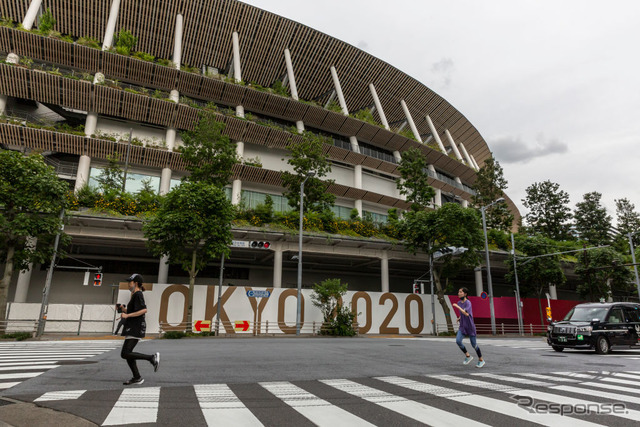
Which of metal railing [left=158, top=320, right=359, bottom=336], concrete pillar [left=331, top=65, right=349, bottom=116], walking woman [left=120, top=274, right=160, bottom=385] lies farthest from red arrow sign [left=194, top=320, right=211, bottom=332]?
concrete pillar [left=331, top=65, right=349, bottom=116]

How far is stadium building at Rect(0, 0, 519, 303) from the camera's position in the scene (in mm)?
29094

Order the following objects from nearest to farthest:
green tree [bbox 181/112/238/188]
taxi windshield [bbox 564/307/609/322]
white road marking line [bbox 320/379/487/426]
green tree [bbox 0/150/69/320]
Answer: white road marking line [bbox 320/379/487/426], taxi windshield [bbox 564/307/609/322], green tree [bbox 0/150/69/320], green tree [bbox 181/112/238/188]

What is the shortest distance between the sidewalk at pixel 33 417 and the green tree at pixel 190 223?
56.6ft

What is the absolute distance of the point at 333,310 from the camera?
24750 mm

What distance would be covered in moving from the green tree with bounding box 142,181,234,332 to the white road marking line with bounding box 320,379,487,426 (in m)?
17.0

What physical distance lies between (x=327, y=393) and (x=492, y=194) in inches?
1814

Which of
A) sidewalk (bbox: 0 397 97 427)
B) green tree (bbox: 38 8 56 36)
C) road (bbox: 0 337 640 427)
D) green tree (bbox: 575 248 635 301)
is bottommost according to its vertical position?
road (bbox: 0 337 640 427)

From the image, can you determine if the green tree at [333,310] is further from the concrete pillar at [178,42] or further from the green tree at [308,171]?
the concrete pillar at [178,42]

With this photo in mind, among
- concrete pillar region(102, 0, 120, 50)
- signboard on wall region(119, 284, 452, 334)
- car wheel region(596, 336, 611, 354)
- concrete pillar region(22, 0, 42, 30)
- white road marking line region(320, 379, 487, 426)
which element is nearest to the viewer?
white road marking line region(320, 379, 487, 426)

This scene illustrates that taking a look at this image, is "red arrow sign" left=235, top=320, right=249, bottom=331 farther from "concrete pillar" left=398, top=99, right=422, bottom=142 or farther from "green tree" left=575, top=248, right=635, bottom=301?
"green tree" left=575, top=248, right=635, bottom=301

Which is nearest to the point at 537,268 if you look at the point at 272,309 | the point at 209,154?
the point at 272,309

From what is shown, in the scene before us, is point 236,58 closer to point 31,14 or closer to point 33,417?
point 31,14

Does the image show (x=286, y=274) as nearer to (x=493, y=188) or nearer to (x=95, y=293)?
(x=95, y=293)

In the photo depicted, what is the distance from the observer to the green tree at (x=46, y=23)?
29.5 meters
